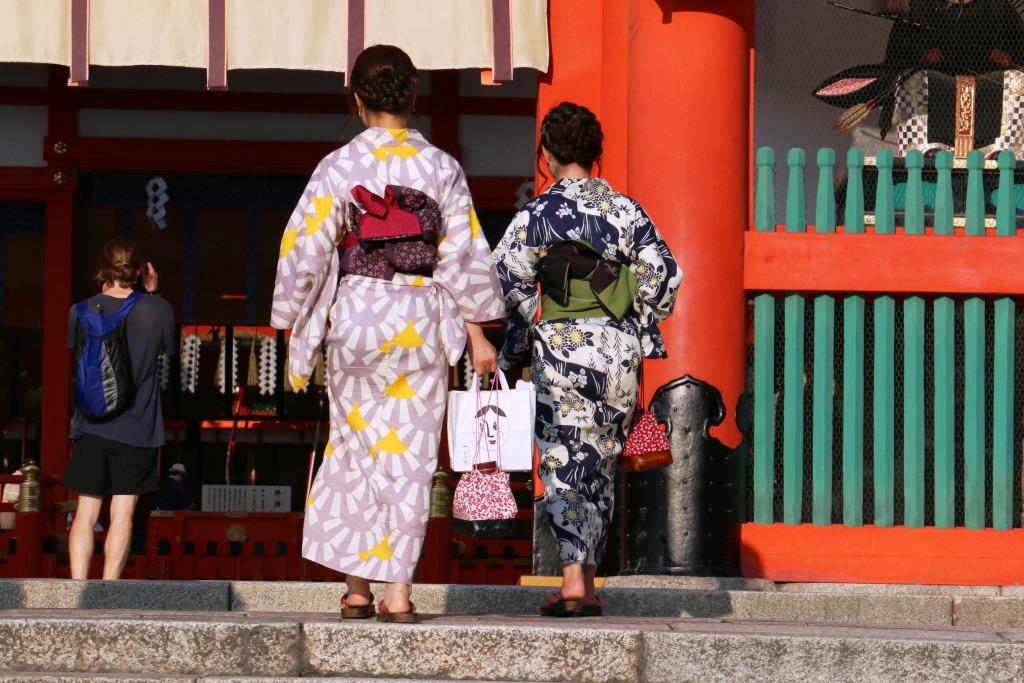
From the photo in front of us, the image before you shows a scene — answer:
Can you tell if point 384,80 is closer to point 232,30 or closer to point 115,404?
point 115,404

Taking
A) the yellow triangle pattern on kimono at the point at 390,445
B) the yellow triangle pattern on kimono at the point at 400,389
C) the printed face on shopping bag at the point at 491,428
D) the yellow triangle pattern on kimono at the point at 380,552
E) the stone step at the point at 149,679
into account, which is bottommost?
the stone step at the point at 149,679

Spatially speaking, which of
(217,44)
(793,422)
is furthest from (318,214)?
(217,44)

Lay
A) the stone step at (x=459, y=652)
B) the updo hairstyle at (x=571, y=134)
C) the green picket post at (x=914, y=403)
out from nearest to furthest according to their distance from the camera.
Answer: the stone step at (x=459, y=652) < the updo hairstyle at (x=571, y=134) < the green picket post at (x=914, y=403)

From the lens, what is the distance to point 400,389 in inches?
204

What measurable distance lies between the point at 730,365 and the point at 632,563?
1.02 m

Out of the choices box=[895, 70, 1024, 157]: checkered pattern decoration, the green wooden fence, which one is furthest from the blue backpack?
box=[895, 70, 1024, 157]: checkered pattern decoration

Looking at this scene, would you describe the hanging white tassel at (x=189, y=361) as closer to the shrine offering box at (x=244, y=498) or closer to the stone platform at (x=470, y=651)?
the shrine offering box at (x=244, y=498)

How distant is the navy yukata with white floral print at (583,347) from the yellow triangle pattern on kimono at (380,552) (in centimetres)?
80

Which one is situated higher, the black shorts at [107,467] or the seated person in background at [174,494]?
the black shorts at [107,467]

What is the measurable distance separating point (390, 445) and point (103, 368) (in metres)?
2.77

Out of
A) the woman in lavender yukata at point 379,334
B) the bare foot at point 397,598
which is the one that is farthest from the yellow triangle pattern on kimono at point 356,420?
the bare foot at point 397,598

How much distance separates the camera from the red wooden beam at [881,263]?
7.85m

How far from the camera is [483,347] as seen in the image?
17.4ft

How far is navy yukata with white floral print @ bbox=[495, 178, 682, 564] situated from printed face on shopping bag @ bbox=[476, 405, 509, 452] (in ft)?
1.18
